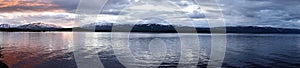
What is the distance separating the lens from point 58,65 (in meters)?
44.2

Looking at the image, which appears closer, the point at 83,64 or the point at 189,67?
the point at 189,67

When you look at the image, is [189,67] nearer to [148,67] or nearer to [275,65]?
[148,67]

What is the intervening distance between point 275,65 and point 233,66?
5981mm

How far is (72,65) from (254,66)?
903 inches

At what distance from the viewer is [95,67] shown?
4262 centimetres

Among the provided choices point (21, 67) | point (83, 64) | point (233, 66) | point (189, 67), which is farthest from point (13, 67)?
point (233, 66)

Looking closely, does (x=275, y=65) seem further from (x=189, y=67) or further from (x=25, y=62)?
(x=25, y=62)

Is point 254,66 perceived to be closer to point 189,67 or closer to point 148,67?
point 189,67

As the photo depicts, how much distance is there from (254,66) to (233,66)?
302 centimetres

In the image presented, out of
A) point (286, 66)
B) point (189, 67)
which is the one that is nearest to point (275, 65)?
point (286, 66)

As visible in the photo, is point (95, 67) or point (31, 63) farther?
point (31, 63)

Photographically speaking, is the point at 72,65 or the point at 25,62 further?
the point at 25,62

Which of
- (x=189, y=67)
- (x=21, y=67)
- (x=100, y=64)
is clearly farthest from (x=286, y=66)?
(x=21, y=67)

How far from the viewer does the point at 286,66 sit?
44.2 metres
